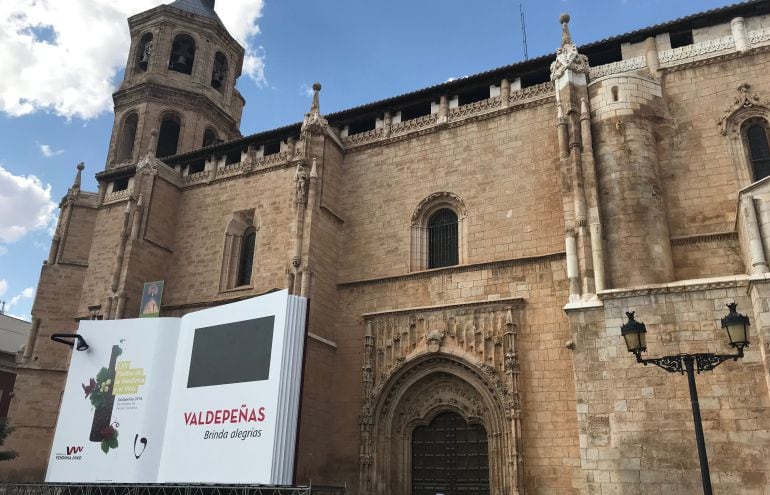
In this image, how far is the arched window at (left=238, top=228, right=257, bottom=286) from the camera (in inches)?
766

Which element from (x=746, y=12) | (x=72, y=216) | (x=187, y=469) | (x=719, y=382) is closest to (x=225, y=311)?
(x=187, y=469)

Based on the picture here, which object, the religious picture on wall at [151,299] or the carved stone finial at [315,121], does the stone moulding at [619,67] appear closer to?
the carved stone finial at [315,121]

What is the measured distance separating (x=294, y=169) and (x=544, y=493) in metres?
11.6

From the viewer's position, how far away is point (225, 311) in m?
14.5

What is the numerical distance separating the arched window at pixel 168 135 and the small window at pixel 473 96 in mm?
14034

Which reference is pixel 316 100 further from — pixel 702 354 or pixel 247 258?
pixel 702 354

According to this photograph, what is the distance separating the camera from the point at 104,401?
51.0ft

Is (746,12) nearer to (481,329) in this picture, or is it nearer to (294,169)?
(481,329)

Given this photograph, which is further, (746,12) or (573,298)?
(746,12)

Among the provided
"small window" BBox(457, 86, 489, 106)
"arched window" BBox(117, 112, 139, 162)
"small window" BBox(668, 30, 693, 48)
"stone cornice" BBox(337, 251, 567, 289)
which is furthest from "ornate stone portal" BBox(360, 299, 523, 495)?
"arched window" BBox(117, 112, 139, 162)

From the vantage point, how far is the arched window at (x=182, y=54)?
90.9ft

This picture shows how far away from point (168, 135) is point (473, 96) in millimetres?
15351

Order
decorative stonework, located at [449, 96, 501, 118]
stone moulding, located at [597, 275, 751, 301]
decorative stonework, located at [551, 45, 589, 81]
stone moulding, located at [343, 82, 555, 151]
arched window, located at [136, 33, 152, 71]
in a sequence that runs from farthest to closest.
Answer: arched window, located at [136, 33, 152, 71] → decorative stonework, located at [449, 96, 501, 118] → stone moulding, located at [343, 82, 555, 151] → decorative stonework, located at [551, 45, 589, 81] → stone moulding, located at [597, 275, 751, 301]

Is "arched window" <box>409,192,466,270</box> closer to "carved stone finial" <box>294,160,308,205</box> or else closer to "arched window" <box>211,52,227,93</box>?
"carved stone finial" <box>294,160,308,205</box>
